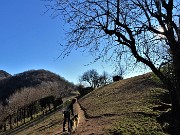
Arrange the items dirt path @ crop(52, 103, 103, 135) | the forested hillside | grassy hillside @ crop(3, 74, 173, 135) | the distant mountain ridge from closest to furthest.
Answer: grassy hillside @ crop(3, 74, 173, 135)
dirt path @ crop(52, 103, 103, 135)
the forested hillside
the distant mountain ridge

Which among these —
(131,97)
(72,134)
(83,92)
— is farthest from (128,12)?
(83,92)

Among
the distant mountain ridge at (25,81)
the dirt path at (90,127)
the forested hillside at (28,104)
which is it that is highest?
the distant mountain ridge at (25,81)

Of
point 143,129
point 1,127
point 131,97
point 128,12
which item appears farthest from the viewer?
point 1,127

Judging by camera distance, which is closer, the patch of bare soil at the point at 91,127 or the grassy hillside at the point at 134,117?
the grassy hillside at the point at 134,117

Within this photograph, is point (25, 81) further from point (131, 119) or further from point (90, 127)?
point (131, 119)

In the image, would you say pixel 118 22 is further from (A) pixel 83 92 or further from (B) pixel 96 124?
(A) pixel 83 92

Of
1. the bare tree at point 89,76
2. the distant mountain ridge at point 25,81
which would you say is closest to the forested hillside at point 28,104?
the bare tree at point 89,76

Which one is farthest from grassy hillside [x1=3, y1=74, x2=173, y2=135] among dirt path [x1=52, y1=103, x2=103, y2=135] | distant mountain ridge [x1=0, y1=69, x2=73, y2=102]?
distant mountain ridge [x1=0, y1=69, x2=73, y2=102]

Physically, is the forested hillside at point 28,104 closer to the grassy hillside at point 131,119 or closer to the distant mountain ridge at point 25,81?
the grassy hillside at point 131,119

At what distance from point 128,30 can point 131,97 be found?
2013 centimetres

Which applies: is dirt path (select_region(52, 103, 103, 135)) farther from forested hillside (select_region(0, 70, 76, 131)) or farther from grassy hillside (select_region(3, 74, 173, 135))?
forested hillside (select_region(0, 70, 76, 131))

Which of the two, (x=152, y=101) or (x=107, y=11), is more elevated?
A: (x=107, y=11)

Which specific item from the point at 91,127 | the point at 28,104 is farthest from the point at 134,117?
the point at 28,104

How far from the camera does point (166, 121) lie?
23.8 m
